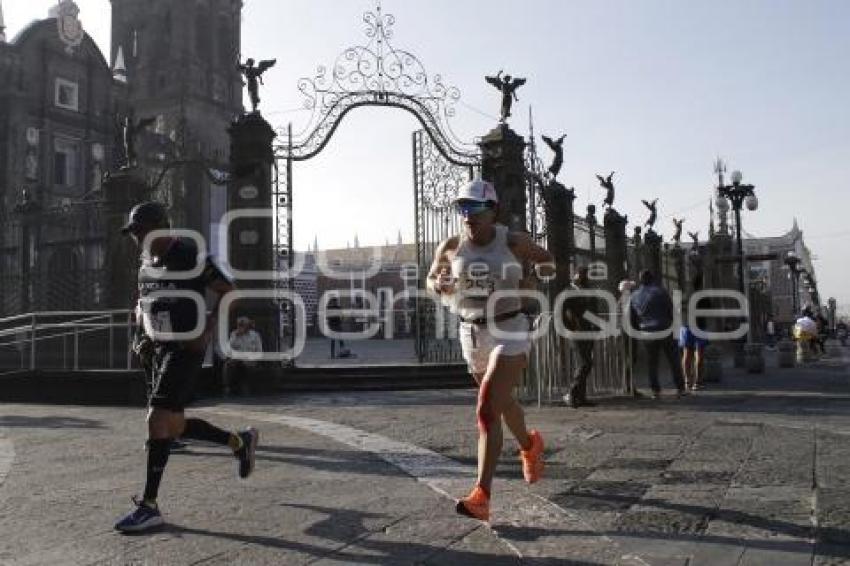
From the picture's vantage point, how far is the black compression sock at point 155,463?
427cm

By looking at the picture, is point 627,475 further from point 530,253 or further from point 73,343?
point 73,343

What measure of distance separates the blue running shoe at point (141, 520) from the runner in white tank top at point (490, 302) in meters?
1.81

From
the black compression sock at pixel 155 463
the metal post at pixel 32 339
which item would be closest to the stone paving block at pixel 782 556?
the black compression sock at pixel 155 463

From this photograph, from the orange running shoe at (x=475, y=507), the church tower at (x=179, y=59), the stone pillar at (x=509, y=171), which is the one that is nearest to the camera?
the orange running shoe at (x=475, y=507)

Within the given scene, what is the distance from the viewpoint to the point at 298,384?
1375 centimetres

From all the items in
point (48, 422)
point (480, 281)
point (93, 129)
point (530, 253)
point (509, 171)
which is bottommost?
point (48, 422)

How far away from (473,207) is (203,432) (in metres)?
2.35

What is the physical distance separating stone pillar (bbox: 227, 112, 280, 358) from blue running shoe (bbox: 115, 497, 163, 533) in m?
9.21

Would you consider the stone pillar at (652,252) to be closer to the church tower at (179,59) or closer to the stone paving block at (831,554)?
the stone paving block at (831,554)

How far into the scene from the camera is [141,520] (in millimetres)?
4078

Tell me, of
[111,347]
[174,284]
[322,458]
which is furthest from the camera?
[111,347]

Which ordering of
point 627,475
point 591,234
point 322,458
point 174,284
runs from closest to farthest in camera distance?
point 174,284, point 627,475, point 322,458, point 591,234

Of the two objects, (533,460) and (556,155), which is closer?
(533,460)

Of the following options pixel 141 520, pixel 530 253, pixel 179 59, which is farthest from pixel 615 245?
pixel 179 59
